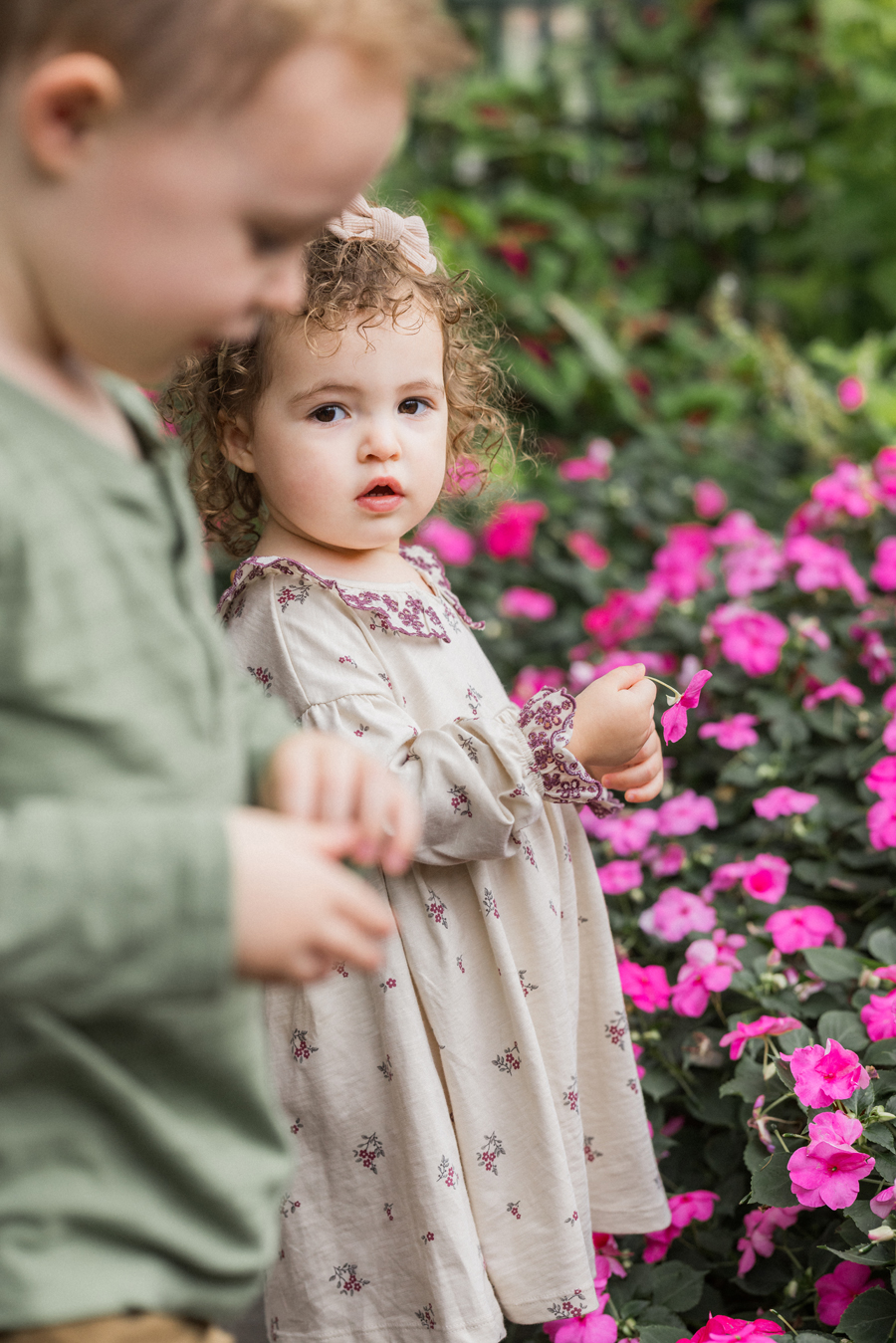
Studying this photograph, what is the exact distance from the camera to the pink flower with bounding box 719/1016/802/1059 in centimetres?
164

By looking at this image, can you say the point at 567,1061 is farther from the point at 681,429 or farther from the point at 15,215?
the point at 681,429

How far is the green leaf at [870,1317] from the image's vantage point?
1389 mm

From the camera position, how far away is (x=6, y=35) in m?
0.73

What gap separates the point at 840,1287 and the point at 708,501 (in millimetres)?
2233

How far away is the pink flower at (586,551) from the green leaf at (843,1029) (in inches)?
65.4

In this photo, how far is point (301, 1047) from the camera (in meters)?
1.37

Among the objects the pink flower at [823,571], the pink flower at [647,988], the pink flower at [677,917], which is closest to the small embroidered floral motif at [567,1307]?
the pink flower at [647,988]

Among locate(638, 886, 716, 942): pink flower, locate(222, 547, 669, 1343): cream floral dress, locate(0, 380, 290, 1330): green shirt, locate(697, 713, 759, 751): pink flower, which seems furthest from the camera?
locate(697, 713, 759, 751): pink flower

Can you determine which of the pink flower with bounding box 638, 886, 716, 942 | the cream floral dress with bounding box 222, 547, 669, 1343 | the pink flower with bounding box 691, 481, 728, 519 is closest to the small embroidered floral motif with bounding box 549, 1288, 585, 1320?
the cream floral dress with bounding box 222, 547, 669, 1343

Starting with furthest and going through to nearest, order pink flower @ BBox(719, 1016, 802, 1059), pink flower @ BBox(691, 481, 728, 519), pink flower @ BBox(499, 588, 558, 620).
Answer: pink flower @ BBox(691, 481, 728, 519)
pink flower @ BBox(499, 588, 558, 620)
pink flower @ BBox(719, 1016, 802, 1059)

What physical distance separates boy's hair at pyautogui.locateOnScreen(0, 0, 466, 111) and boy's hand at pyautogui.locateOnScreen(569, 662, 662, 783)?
2.65ft

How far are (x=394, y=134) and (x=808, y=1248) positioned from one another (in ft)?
4.78

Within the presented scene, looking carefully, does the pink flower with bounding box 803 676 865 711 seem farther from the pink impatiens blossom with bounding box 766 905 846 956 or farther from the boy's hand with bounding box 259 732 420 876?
the boy's hand with bounding box 259 732 420 876

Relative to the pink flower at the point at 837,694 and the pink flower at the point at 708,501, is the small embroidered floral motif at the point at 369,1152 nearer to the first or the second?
the pink flower at the point at 837,694
